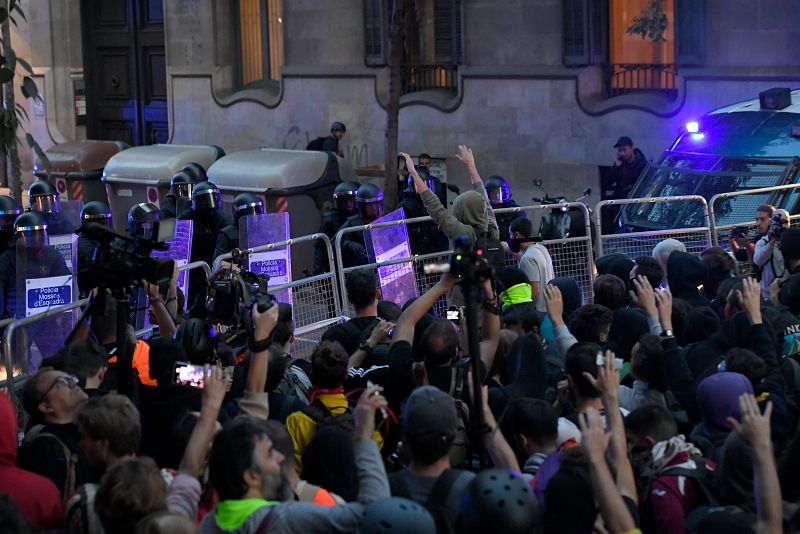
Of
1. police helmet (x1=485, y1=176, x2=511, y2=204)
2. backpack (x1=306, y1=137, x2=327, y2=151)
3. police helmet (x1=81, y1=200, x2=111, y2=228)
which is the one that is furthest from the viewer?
backpack (x1=306, y1=137, x2=327, y2=151)

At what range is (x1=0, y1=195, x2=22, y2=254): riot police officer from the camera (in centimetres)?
1124

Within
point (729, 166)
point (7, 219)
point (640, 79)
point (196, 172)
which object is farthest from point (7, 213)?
point (640, 79)

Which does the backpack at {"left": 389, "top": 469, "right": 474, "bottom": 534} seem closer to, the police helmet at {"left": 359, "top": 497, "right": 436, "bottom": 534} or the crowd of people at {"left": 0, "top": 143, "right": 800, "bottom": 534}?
the crowd of people at {"left": 0, "top": 143, "right": 800, "bottom": 534}

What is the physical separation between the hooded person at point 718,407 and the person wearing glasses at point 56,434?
241cm

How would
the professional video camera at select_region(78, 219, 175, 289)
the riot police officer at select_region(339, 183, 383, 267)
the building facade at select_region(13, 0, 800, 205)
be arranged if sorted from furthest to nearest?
the building facade at select_region(13, 0, 800, 205)
the riot police officer at select_region(339, 183, 383, 267)
the professional video camera at select_region(78, 219, 175, 289)

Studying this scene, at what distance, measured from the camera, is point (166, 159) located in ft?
58.1

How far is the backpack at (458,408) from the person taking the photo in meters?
5.50

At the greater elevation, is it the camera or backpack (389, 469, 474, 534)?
the camera

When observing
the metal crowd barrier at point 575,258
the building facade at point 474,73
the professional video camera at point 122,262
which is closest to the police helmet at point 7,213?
the metal crowd barrier at point 575,258

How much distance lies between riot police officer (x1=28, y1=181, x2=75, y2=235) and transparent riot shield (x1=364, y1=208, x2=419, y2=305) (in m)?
3.33

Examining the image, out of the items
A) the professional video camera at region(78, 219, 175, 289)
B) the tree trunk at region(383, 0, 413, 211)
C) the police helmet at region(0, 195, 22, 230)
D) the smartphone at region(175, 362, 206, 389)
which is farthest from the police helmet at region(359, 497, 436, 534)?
the tree trunk at region(383, 0, 413, 211)

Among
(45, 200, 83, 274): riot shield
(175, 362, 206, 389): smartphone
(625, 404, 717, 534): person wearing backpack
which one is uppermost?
(45, 200, 83, 274): riot shield

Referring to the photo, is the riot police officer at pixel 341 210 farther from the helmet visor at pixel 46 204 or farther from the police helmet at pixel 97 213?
the helmet visor at pixel 46 204

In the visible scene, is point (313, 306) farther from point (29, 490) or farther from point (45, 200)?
point (29, 490)
